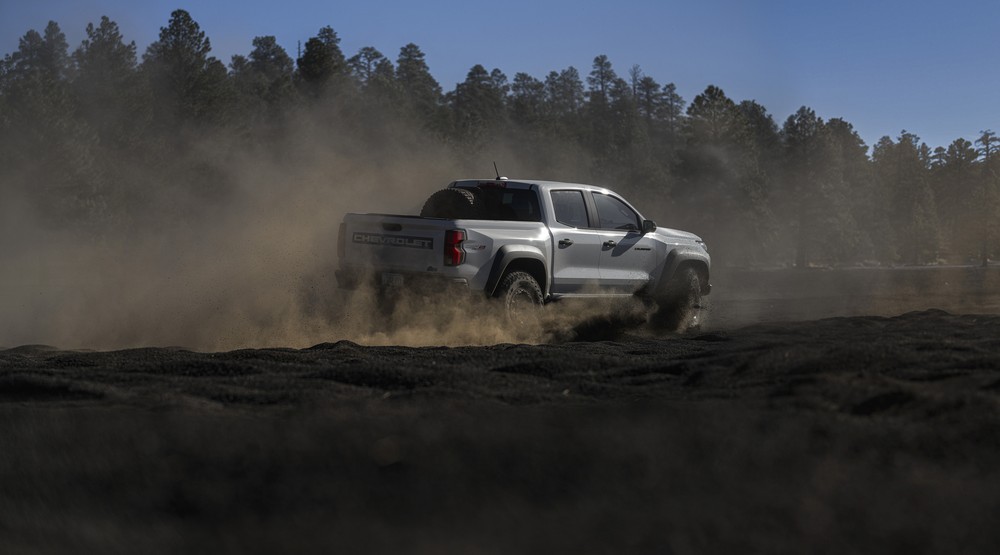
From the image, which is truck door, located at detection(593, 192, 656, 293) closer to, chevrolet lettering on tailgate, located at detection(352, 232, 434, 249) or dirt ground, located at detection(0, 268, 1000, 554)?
chevrolet lettering on tailgate, located at detection(352, 232, 434, 249)

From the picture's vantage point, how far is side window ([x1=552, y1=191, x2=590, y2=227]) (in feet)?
40.5

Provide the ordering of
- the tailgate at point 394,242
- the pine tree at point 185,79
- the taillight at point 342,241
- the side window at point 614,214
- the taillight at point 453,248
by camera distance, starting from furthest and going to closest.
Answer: the pine tree at point 185,79, the side window at point 614,214, the taillight at point 342,241, the tailgate at point 394,242, the taillight at point 453,248

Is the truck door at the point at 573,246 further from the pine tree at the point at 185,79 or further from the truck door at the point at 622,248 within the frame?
the pine tree at the point at 185,79

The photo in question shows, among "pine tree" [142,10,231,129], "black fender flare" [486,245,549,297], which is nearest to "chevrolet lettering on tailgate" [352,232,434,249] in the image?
"black fender flare" [486,245,549,297]

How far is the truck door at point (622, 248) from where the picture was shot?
12.8 metres

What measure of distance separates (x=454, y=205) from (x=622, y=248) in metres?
2.26

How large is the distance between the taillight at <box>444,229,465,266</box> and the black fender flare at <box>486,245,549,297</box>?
0.44 meters

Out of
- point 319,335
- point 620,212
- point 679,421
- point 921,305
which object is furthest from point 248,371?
point 921,305

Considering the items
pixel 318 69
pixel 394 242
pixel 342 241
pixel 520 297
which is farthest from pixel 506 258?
pixel 318 69

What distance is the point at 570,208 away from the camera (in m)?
12.5

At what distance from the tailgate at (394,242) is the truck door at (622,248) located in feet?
8.30

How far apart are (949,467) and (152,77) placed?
194 ft

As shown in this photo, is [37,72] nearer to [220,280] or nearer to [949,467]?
[220,280]

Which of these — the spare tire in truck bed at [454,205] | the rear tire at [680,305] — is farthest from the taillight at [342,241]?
the rear tire at [680,305]
